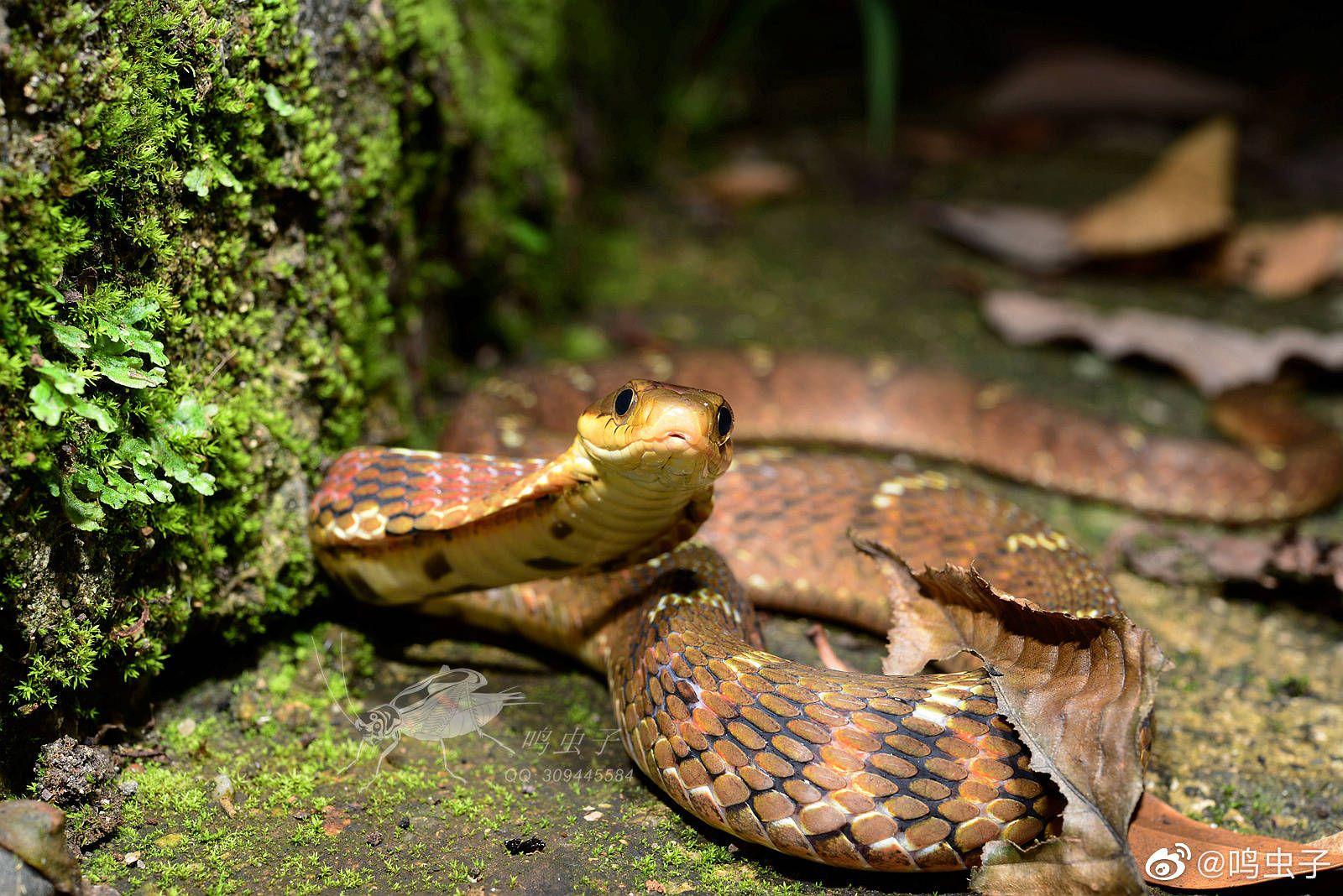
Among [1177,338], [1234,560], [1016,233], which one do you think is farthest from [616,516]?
[1016,233]

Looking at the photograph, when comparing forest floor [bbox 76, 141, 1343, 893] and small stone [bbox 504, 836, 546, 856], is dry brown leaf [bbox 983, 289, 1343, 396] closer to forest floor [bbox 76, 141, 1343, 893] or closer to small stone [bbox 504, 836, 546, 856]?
forest floor [bbox 76, 141, 1343, 893]

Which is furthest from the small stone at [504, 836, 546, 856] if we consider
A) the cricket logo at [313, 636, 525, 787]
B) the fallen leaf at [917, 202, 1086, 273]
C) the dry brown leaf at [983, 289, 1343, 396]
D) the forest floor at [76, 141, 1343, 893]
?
the fallen leaf at [917, 202, 1086, 273]

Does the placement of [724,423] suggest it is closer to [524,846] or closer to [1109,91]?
[524,846]

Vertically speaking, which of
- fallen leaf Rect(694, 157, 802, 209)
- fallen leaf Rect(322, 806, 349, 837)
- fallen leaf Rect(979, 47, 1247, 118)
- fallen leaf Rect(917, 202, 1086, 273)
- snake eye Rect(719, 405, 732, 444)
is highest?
fallen leaf Rect(979, 47, 1247, 118)

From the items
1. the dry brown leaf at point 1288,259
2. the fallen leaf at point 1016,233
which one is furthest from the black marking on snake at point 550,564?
the dry brown leaf at point 1288,259

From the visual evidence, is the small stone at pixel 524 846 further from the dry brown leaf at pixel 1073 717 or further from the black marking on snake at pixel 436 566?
the dry brown leaf at pixel 1073 717

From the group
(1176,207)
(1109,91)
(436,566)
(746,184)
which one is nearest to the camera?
(436,566)
